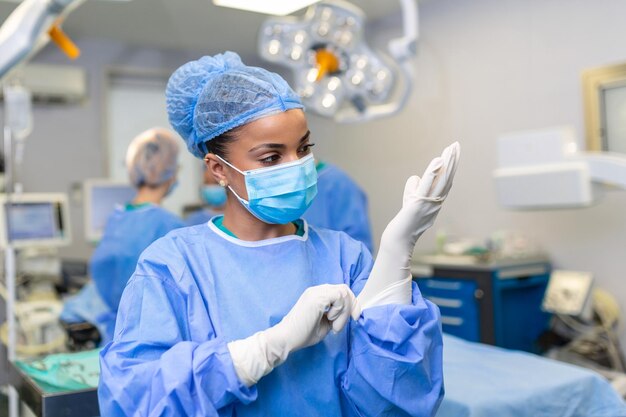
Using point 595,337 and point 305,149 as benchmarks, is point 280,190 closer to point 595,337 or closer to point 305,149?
point 305,149

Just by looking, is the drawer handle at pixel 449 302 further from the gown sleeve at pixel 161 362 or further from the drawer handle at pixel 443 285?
the gown sleeve at pixel 161 362

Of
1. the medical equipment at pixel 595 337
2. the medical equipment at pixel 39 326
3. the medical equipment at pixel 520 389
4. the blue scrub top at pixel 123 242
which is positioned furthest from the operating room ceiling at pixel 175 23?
the medical equipment at pixel 595 337

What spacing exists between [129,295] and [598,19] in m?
2.93

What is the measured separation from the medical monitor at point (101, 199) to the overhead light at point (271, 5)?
1936 millimetres

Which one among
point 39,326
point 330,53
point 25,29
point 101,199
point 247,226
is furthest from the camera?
point 101,199

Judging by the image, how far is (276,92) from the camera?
44.3 inches

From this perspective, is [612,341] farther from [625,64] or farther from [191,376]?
[191,376]

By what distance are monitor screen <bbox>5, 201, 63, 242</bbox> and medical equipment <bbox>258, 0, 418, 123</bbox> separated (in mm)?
1712

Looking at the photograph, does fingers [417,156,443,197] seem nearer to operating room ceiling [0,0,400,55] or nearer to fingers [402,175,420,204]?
fingers [402,175,420,204]

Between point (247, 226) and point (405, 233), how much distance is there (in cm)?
30

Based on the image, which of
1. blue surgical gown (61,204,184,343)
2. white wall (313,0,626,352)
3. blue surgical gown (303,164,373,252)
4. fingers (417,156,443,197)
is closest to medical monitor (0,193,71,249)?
blue surgical gown (61,204,184,343)

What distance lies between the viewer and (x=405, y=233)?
107 centimetres

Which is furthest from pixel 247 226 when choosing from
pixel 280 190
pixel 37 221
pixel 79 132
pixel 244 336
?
pixel 79 132

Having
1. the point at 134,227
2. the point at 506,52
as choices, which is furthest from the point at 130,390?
the point at 506,52
